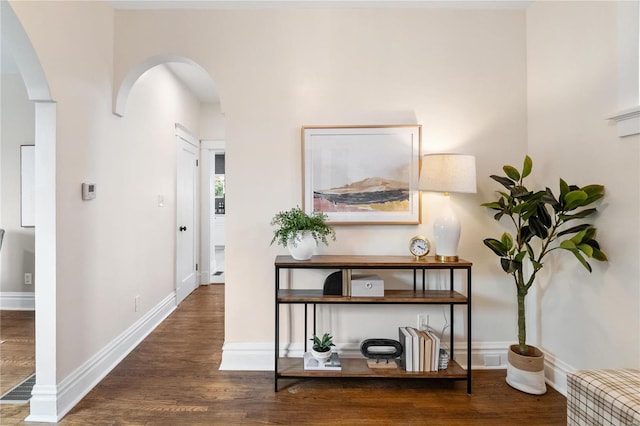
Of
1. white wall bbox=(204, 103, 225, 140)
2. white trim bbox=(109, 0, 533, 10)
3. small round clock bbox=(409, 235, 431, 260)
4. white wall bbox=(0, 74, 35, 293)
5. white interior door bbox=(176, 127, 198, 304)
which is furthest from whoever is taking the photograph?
white wall bbox=(204, 103, 225, 140)

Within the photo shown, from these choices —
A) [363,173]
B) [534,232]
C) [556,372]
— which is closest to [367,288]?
[363,173]

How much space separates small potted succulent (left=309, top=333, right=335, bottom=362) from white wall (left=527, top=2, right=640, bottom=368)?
4.87 ft

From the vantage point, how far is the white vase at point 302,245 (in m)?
2.09

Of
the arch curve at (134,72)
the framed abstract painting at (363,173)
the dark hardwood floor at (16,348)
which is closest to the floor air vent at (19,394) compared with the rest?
the dark hardwood floor at (16,348)

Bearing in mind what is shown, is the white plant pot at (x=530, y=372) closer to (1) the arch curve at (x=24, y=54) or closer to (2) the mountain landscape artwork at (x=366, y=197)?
(2) the mountain landscape artwork at (x=366, y=197)

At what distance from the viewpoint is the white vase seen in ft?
6.86

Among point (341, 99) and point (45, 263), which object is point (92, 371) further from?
point (341, 99)

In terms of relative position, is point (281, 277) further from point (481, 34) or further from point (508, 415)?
point (481, 34)

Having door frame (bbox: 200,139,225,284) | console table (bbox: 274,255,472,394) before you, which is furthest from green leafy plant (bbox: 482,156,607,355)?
door frame (bbox: 200,139,225,284)

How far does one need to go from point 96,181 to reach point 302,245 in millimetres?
1497

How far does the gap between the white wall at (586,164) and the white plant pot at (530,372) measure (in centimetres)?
19

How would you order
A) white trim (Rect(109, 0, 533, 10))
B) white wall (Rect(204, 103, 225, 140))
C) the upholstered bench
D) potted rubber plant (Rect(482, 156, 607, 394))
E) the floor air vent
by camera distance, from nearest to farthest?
the upholstered bench, potted rubber plant (Rect(482, 156, 607, 394)), the floor air vent, white trim (Rect(109, 0, 533, 10)), white wall (Rect(204, 103, 225, 140))

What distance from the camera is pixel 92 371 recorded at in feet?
7.02

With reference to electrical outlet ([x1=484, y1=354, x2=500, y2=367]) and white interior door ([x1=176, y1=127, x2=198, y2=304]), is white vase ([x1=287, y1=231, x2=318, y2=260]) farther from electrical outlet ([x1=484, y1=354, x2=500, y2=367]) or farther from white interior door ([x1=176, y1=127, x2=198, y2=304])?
white interior door ([x1=176, y1=127, x2=198, y2=304])
